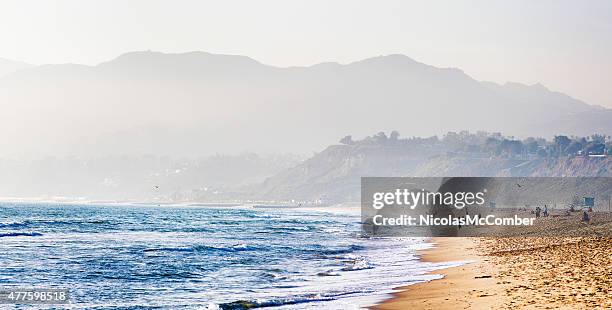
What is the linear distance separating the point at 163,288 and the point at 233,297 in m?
3.88

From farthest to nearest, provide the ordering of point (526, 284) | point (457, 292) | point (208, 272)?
point (208, 272) < point (457, 292) < point (526, 284)

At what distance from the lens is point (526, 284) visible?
23828mm

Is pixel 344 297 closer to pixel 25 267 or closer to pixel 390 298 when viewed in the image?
pixel 390 298

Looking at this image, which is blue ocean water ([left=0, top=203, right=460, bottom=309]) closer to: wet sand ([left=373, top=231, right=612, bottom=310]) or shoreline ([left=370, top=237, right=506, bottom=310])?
shoreline ([left=370, top=237, right=506, bottom=310])

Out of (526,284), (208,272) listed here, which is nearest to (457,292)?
(526,284)

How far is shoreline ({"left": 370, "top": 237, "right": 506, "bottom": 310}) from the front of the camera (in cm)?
2181

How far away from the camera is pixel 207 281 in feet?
105

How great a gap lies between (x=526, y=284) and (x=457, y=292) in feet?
6.88

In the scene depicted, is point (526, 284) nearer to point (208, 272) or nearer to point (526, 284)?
point (526, 284)

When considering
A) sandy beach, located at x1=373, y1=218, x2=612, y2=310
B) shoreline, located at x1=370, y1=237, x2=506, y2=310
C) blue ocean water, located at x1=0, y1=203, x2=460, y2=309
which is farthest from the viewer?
blue ocean water, located at x1=0, y1=203, x2=460, y2=309

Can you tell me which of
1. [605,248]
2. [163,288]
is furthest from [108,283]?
[605,248]

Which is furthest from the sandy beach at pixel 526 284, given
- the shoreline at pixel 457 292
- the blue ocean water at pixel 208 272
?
the blue ocean water at pixel 208 272

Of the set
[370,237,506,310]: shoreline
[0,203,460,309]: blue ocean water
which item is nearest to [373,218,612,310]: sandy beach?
[370,237,506,310]: shoreline

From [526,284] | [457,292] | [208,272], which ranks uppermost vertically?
[526,284]
